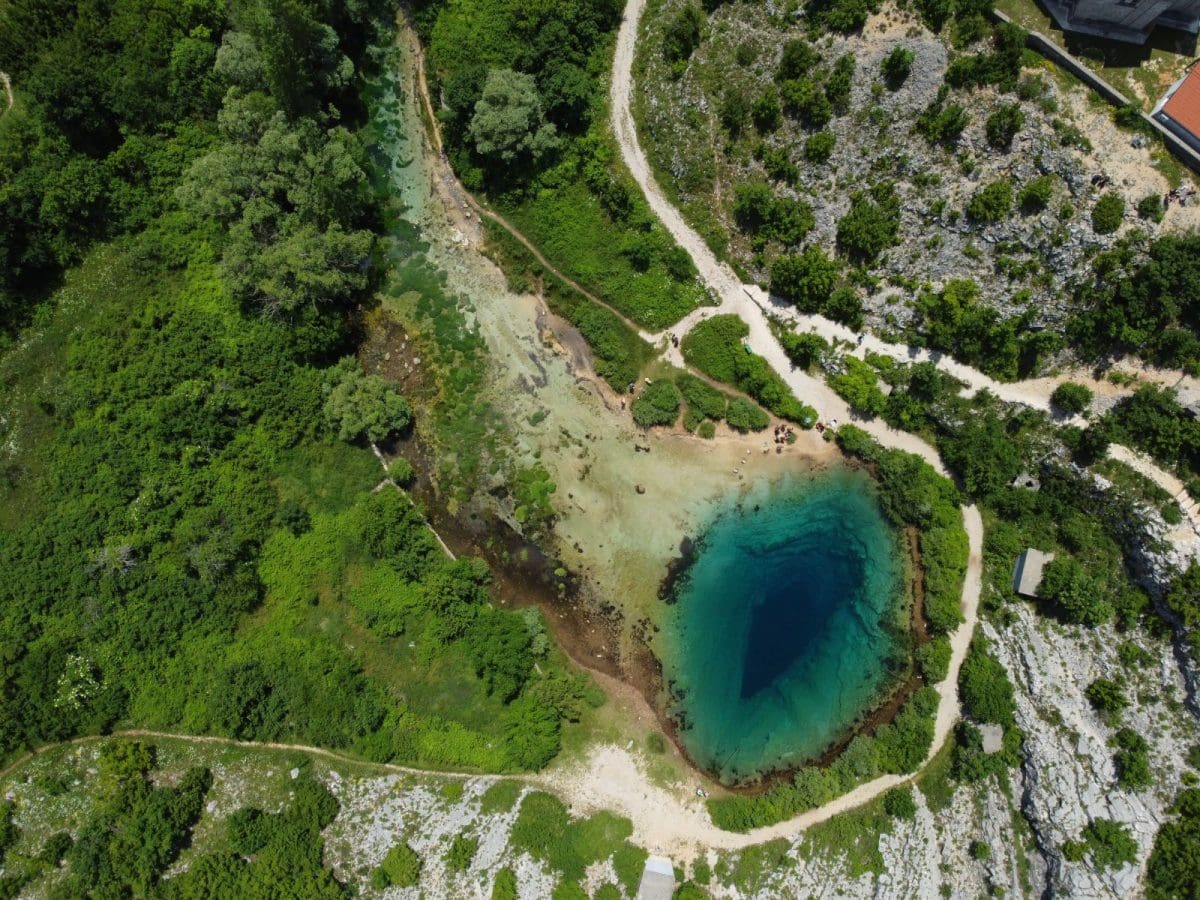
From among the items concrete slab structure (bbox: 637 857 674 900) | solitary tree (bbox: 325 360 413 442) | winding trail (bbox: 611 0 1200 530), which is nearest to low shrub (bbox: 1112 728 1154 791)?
winding trail (bbox: 611 0 1200 530)

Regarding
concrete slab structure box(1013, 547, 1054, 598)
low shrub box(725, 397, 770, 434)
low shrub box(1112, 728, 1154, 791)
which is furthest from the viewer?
low shrub box(725, 397, 770, 434)

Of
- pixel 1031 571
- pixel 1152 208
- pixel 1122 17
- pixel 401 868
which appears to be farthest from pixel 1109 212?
pixel 401 868

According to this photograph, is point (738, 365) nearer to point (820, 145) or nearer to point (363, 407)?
point (820, 145)

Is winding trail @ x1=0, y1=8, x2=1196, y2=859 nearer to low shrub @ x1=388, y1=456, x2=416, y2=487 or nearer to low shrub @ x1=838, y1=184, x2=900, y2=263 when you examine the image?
low shrub @ x1=838, y1=184, x2=900, y2=263

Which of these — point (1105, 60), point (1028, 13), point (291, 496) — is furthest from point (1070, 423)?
point (291, 496)

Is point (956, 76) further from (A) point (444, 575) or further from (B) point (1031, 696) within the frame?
(A) point (444, 575)

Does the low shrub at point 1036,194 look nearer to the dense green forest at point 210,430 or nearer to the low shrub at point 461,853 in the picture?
the dense green forest at point 210,430
